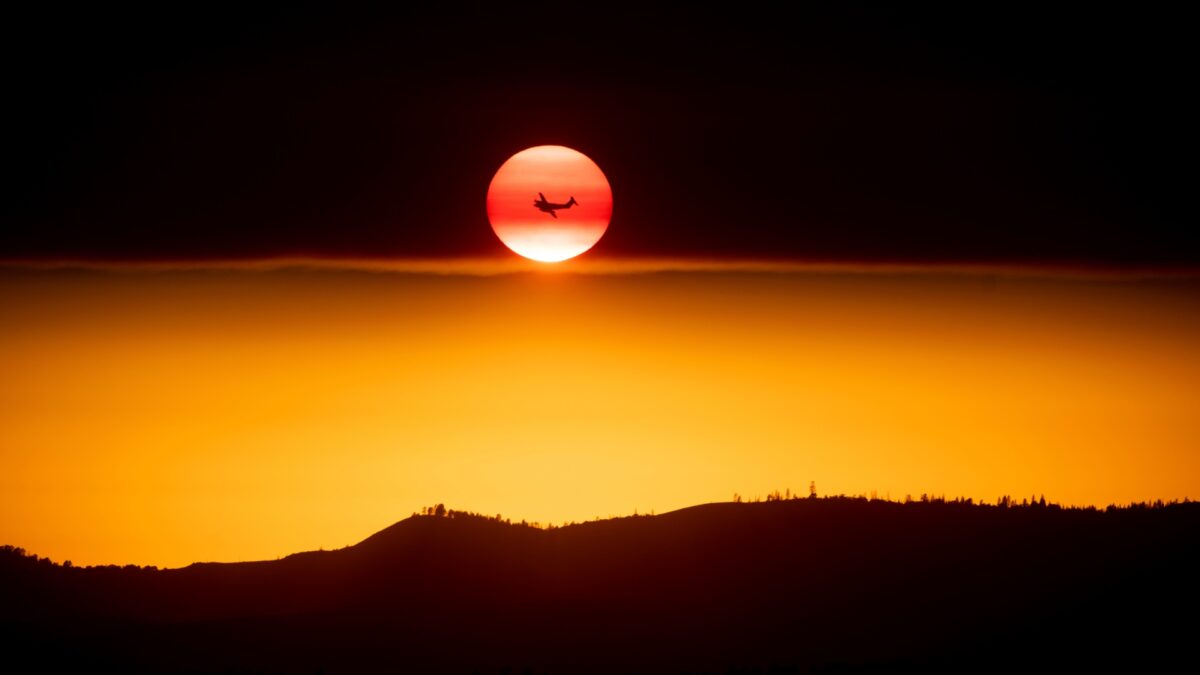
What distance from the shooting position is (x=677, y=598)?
4384cm

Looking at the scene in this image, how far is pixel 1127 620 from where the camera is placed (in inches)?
1399

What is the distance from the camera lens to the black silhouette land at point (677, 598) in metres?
37.1

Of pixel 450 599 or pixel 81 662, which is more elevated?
pixel 450 599

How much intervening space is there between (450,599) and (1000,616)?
1461 cm

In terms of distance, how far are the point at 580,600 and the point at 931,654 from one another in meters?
11.6

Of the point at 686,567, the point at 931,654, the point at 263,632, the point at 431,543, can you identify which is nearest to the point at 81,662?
the point at 263,632

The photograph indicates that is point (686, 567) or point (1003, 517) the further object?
point (686, 567)

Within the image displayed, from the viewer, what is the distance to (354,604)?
44.8m

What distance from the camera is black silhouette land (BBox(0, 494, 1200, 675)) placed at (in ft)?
122

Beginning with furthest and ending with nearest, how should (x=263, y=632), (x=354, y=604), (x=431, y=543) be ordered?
(x=431, y=543) → (x=354, y=604) → (x=263, y=632)

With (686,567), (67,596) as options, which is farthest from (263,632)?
(686,567)

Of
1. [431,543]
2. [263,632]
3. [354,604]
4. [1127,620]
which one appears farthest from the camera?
[431,543]

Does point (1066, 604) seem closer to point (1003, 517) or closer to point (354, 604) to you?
point (1003, 517)

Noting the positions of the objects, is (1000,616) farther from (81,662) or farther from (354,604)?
(81,662)
